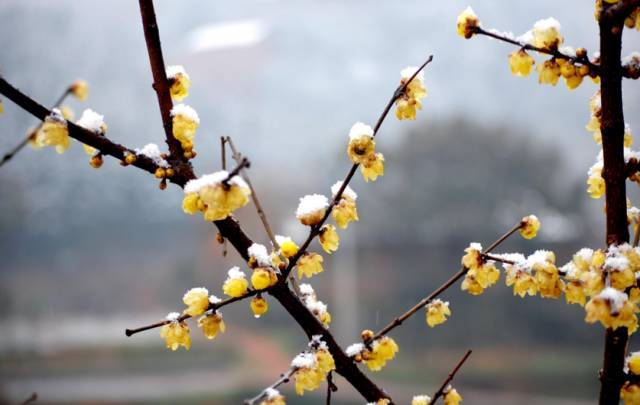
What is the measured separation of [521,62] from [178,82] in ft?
1.10

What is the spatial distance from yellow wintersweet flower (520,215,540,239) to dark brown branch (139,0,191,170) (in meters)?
0.34

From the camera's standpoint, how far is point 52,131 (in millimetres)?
448

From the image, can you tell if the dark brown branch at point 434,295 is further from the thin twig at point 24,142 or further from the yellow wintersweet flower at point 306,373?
the thin twig at point 24,142

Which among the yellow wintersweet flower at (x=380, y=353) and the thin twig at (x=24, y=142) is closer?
the thin twig at (x=24, y=142)

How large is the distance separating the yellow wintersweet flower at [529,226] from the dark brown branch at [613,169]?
0.25ft

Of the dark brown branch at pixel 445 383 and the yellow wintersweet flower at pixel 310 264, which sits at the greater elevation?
the yellow wintersweet flower at pixel 310 264

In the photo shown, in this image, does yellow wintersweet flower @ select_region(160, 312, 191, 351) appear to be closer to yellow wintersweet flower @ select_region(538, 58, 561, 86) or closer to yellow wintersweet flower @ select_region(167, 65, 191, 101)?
yellow wintersweet flower @ select_region(167, 65, 191, 101)

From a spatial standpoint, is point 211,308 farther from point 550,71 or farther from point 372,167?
point 550,71

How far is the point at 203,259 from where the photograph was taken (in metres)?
7.70

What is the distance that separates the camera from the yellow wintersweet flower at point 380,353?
0.55 meters

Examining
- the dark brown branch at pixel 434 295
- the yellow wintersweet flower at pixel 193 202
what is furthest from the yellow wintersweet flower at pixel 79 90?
the dark brown branch at pixel 434 295

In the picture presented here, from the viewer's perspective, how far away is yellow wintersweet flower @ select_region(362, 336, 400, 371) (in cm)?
55

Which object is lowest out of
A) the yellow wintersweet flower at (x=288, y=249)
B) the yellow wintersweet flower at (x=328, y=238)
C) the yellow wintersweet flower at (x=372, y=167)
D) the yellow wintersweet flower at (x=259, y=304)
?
the yellow wintersweet flower at (x=259, y=304)

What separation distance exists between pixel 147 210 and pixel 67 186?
1103mm
